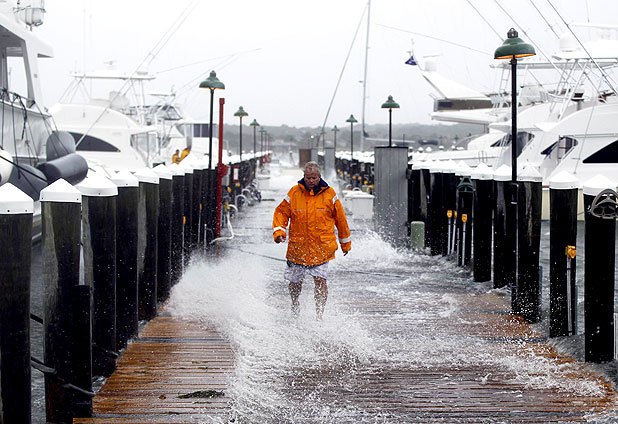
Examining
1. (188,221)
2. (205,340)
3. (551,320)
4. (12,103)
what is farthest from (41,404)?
(12,103)

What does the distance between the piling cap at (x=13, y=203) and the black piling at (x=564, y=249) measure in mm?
4561

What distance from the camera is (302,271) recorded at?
26.1 feet

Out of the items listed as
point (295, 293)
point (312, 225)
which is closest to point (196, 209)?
point (295, 293)

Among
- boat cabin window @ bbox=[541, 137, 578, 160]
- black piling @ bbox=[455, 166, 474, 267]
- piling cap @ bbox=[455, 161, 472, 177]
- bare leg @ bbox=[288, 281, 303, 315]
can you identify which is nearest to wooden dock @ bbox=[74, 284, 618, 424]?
bare leg @ bbox=[288, 281, 303, 315]

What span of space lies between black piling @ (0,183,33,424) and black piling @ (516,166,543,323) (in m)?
5.31

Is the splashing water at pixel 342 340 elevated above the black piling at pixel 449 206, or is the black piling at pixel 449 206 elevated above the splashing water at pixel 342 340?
the black piling at pixel 449 206

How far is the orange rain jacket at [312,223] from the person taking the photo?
25.6 ft

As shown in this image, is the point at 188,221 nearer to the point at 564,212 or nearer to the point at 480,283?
the point at 480,283

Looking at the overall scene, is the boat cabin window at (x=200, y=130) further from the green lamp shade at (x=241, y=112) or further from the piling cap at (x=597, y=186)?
the piling cap at (x=597, y=186)

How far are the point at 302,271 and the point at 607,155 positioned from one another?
18374 mm

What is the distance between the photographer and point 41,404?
21.9 feet

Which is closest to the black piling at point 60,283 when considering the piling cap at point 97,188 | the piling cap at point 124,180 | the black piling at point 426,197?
the piling cap at point 97,188

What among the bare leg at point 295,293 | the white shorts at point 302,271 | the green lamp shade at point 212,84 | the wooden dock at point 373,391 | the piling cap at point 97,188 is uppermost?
the green lamp shade at point 212,84

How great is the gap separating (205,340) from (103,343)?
1408 mm
